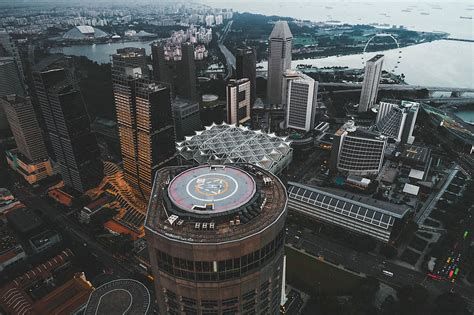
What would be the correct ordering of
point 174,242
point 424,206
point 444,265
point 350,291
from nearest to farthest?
point 174,242
point 350,291
point 444,265
point 424,206

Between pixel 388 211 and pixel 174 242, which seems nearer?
pixel 174 242

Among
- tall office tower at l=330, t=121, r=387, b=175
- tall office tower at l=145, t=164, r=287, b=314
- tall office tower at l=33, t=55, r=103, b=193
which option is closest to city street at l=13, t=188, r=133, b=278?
tall office tower at l=33, t=55, r=103, b=193

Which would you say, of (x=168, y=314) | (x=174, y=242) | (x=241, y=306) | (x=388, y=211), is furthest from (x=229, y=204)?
(x=388, y=211)

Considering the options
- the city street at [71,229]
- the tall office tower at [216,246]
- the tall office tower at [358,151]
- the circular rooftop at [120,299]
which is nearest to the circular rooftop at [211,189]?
the tall office tower at [216,246]

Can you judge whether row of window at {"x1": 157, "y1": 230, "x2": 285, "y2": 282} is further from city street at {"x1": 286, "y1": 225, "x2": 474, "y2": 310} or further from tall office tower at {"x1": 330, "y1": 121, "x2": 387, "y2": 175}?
tall office tower at {"x1": 330, "y1": 121, "x2": 387, "y2": 175}

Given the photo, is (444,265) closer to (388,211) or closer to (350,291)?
(388,211)

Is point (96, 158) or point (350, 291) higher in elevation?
point (96, 158)

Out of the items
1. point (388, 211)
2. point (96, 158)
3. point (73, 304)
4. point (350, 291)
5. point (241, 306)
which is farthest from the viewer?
point (96, 158)
